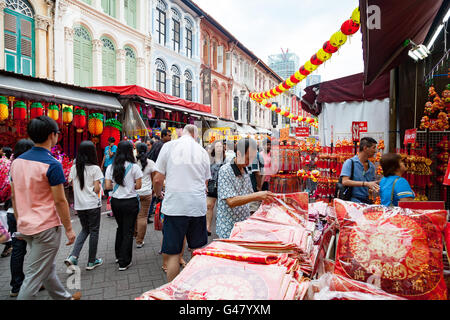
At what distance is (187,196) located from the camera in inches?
112

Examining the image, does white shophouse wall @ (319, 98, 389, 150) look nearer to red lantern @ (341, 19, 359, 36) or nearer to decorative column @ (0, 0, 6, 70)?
red lantern @ (341, 19, 359, 36)

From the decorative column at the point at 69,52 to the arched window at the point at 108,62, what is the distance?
1.87 meters

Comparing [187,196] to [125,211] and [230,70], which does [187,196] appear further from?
[230,70]

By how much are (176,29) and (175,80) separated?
11.0 ft

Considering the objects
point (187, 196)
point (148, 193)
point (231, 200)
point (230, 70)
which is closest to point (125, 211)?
point (148, 193)

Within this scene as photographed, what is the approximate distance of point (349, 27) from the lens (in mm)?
5273

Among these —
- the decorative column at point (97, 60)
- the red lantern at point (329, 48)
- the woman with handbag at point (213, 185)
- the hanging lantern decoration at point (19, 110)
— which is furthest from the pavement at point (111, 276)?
the decorative column at point (97, 60)

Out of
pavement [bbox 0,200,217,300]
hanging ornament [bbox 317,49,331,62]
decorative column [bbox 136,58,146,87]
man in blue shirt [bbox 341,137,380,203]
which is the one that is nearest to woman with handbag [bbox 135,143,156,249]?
pavement [bbox 0,200,217,300]

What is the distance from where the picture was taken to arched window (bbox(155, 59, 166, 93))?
51.4 feet

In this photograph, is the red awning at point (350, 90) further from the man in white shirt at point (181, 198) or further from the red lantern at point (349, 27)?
the man in white shirt at point (181, 198)

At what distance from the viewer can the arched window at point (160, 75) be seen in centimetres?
1568

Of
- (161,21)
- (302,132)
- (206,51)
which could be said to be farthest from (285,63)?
(302,132)

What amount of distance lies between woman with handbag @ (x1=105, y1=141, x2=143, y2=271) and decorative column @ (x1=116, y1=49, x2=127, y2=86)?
10.6m

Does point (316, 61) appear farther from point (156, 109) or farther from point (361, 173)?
point (156, 109)
